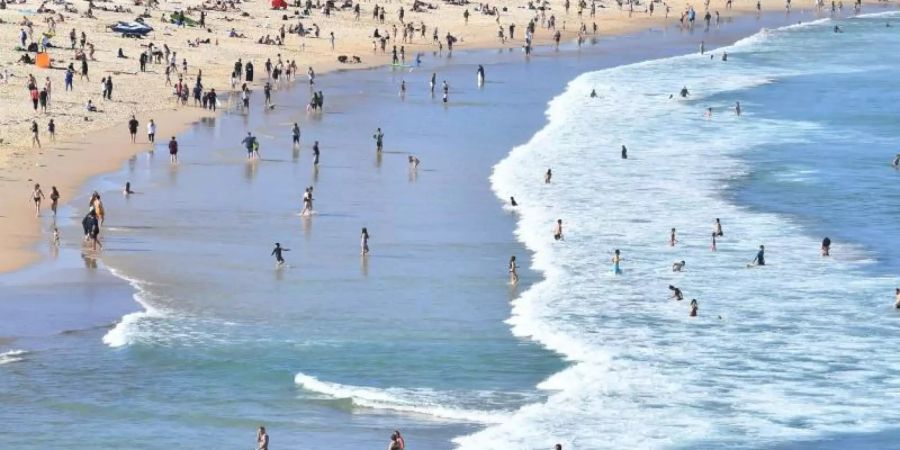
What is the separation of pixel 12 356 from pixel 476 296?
464 inches

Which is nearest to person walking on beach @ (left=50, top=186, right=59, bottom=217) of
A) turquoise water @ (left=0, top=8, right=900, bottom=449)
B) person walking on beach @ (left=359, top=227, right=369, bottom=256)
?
turquoise water @ (left=0, top=8, right=900, bottom=449)

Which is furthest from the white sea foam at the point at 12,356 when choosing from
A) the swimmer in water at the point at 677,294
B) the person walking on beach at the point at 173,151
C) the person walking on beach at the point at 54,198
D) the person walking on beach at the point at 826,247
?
the person walking on beach at the point at 826,247

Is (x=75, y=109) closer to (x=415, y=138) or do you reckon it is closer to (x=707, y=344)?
(x=415, y=138)

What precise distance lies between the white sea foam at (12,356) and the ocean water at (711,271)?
10.2m

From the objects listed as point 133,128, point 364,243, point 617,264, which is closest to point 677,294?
point 617,264

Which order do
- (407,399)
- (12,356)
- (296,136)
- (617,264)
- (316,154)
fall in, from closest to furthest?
1. (407,399)
2. (12,356)
3. (617,264)
4. (316,154)
5. (296,136)

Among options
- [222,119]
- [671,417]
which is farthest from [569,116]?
[671,417]

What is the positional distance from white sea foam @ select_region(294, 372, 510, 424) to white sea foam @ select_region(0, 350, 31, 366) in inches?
231

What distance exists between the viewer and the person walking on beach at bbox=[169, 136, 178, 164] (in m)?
57.8

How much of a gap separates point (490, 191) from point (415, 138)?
38.5 ft

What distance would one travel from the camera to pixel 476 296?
4181 centimetres

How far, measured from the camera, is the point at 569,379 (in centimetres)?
3531

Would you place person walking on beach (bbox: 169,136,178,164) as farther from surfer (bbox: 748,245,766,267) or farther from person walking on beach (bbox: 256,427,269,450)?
person walking on beach (bbox: 256,427,269,450)

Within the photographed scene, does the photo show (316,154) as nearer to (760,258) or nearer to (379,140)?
(379,140)
